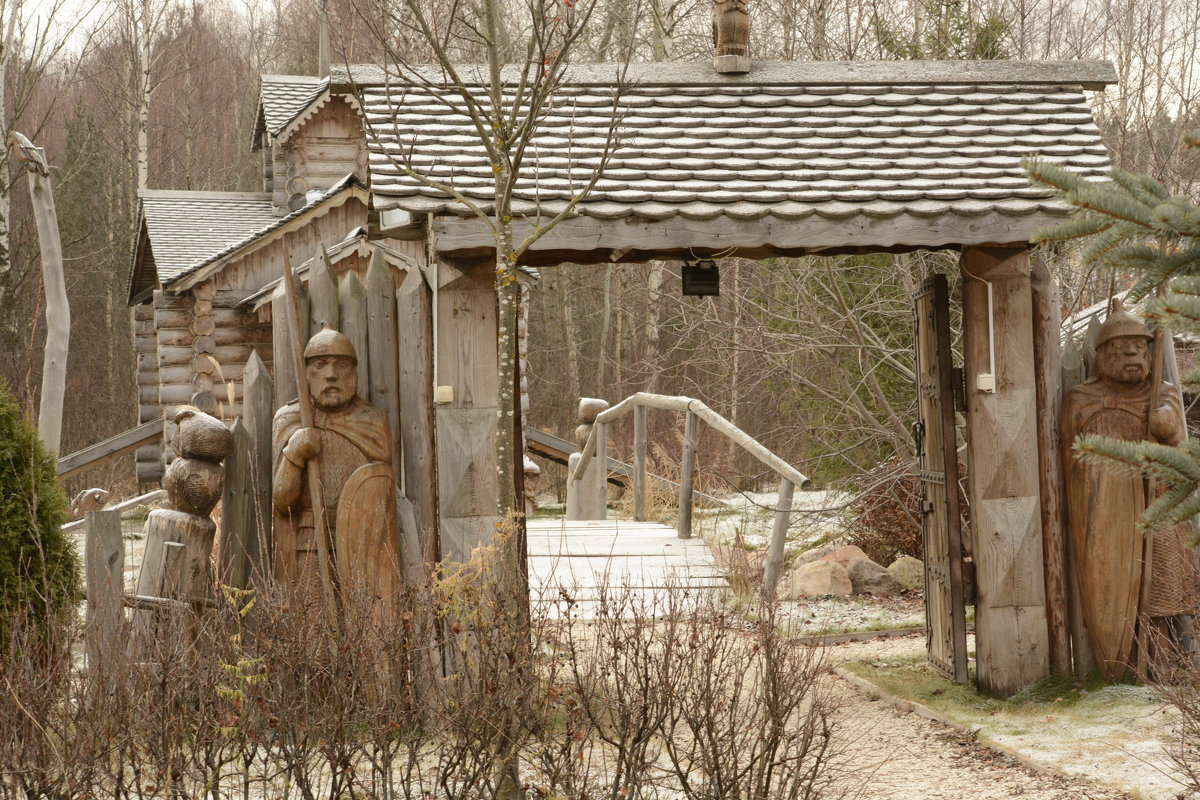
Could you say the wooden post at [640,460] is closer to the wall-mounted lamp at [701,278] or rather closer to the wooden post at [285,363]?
the wall-mounted lamp at [701,278]

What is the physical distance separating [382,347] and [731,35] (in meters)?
3.05

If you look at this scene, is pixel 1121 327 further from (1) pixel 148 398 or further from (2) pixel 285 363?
(1) pixel 148 398

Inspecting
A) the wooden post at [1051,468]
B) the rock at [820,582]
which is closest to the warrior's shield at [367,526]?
the wooden post at [1051,468]

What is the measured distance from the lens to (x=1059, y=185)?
3557 millimetres

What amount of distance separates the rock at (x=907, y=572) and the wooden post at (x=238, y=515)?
631 centimetres

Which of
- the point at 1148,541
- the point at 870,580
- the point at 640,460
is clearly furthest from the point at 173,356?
the point at 1148,541

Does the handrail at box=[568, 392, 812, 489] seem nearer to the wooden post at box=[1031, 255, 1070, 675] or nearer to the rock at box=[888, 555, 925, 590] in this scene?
the rock at box=[888, 555, 925, 590]

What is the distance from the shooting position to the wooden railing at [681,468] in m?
Result: 8.88

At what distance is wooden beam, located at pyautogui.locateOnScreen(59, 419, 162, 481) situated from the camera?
1529 cm

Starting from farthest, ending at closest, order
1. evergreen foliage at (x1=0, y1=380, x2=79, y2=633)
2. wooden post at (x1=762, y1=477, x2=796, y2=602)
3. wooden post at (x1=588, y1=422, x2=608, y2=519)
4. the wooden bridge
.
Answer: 1. wooden post at (x1=588, y1=422, x2=608, y2=519)
2. wooden post at (x1=762, y1=477, x2=796, y2=602)
3. the wooden bridge
4. evergreen foliage at (x1=0, y1=380, x2=79, y2=633)

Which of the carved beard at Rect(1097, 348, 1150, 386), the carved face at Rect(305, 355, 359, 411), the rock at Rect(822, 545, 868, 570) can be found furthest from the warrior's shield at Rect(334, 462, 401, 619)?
the rock at Rect(822, 545, 868, 570)

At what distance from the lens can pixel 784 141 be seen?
6.87 meters

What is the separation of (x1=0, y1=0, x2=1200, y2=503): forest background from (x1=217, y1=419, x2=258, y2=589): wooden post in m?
2.14

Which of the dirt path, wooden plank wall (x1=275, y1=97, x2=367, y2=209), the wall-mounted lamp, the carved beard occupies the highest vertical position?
wooden plank wall (x1=275, y1=97, x2=367, y2=209)
